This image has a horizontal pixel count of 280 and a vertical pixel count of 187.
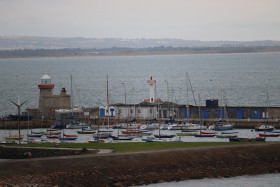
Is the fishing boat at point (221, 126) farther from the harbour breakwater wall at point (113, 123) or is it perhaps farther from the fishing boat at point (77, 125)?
the fishing boat at point (77, 125)

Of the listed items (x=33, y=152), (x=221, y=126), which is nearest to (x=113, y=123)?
(x=221, y=126)

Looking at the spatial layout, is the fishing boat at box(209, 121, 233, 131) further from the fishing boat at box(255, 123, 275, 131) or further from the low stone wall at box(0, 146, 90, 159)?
the low stone wall at box(0, 146, 90, 159)

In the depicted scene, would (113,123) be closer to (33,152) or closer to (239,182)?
(33,152)

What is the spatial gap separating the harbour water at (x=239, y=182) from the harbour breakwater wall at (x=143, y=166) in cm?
43

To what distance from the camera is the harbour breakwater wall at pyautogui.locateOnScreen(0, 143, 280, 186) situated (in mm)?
29469

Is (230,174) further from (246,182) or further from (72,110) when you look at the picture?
(72,110)

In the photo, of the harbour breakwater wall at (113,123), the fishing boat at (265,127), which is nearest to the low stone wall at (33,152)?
the harbour breakwater wall at (113,123)

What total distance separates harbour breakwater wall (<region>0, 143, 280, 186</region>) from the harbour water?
17.1 inches

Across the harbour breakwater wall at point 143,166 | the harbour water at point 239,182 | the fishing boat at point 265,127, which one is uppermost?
the fishing boat at point 265,127

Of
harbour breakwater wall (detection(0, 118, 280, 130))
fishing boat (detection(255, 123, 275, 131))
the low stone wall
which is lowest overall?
the low stone wall

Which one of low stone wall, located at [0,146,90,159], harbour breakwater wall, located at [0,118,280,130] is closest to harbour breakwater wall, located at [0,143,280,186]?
low stone wall, located at [0,146,90,159]

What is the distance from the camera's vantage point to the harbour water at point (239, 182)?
30.8 m

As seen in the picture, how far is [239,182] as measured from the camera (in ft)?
103

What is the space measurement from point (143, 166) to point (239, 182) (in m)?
4.98
